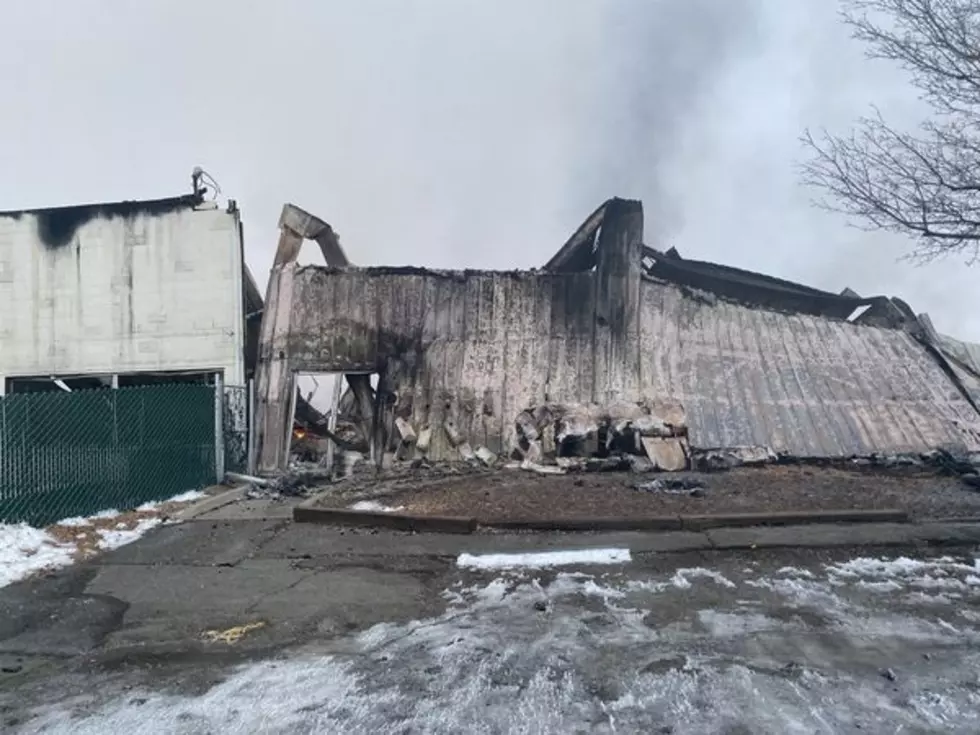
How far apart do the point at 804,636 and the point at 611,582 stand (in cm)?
167

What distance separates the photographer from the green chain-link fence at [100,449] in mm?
8047

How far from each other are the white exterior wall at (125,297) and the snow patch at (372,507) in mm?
5818

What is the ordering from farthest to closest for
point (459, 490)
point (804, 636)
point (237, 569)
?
point (459, 490), point (237, 569), point (804, 636)

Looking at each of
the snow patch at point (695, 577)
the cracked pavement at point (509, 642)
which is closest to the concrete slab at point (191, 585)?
the cracked pavement at point (509, 642)

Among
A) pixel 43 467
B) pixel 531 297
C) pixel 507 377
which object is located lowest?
pixel 43 467

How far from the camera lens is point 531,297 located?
43.9 ft

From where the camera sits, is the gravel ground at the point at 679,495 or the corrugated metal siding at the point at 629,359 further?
the corrugated metal siding at the point at 629,359

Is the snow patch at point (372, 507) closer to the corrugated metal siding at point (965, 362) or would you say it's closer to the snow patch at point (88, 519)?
the snow patch at point (88, 519)

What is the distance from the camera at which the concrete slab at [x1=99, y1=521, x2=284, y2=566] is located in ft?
22.7

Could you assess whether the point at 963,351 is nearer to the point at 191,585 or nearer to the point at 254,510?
the point at 254,510

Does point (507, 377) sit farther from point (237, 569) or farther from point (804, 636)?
point (804, 636)

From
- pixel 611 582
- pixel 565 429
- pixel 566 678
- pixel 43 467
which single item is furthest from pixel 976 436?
pixel 43 467

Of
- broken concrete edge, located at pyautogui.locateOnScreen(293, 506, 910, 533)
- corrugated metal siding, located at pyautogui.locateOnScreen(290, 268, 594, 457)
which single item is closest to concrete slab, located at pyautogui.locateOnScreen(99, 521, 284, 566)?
broken concrete edge, located at pyautogui.locateOnScreen(293, 506, 910, 533)

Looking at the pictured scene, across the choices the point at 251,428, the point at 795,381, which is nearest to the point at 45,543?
the point at 251,428
